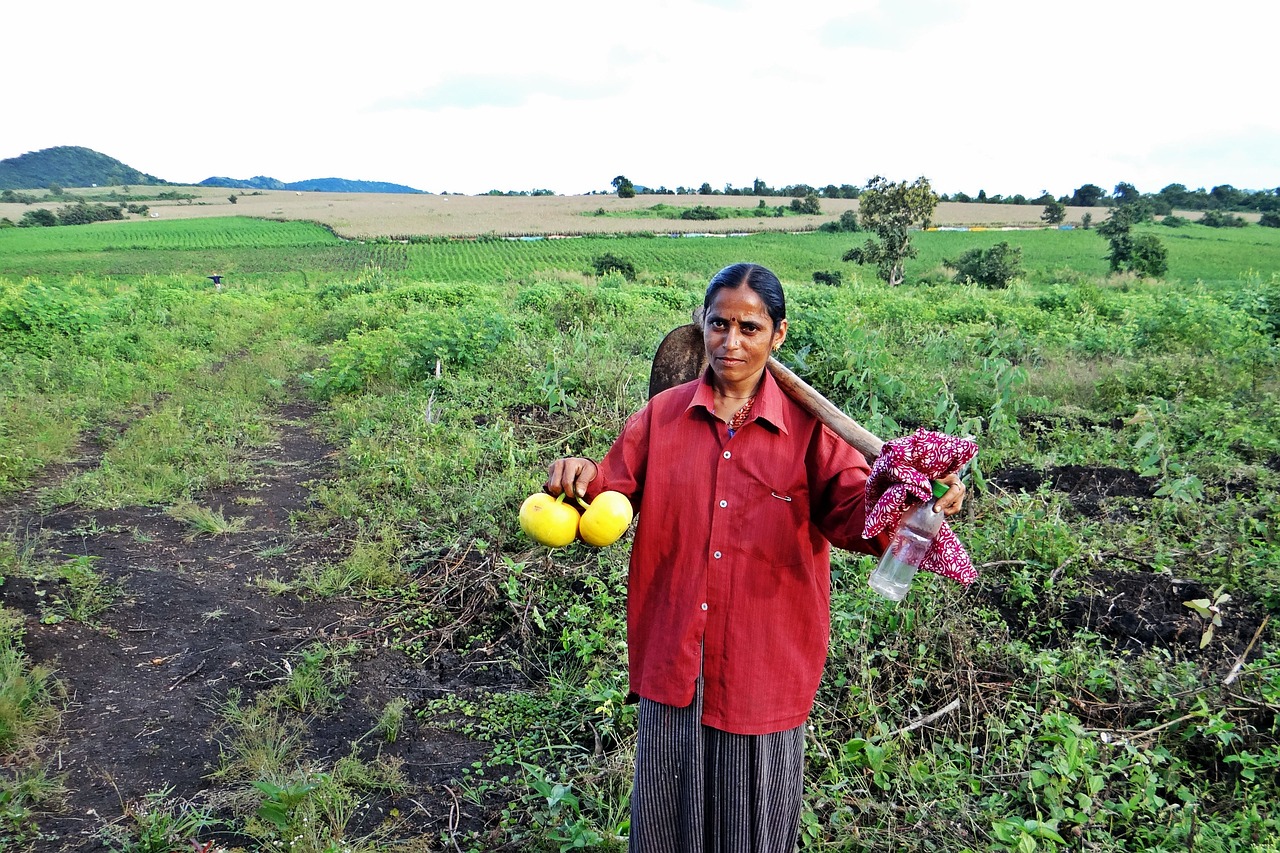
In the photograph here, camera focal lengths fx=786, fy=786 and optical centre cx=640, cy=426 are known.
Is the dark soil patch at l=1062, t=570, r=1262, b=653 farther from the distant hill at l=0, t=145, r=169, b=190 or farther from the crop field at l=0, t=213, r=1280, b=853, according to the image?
the distant hill at l=0, t=145, r=169, b=190

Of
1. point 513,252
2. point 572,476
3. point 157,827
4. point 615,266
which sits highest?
point 572,476

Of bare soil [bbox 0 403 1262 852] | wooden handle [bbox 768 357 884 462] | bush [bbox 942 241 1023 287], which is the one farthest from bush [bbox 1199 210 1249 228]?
wooden handle [bbox 768 357 884 462]

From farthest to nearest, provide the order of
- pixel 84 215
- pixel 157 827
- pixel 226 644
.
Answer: pixel 84 215, pixel 226 644, pixel 157 827

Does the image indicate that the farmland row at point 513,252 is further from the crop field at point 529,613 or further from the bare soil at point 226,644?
the bare soil at point 226,644

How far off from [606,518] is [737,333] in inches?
18.9

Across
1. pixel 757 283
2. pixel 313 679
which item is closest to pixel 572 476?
pixel 757 283

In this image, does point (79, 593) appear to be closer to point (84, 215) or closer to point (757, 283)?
point (757, 283)

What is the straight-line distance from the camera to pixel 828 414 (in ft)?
5.70

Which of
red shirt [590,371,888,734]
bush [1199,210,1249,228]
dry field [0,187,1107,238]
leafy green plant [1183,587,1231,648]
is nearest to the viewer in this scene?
red shirt [590,371,888,734]

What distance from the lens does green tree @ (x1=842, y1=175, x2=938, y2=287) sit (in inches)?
930

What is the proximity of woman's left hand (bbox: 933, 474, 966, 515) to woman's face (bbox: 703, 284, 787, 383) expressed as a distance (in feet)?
1.42

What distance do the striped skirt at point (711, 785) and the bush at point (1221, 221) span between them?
5332 cm

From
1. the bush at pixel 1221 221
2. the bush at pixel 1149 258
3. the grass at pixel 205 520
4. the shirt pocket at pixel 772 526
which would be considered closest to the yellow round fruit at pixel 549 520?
the shirt pocket at pixel 772 526

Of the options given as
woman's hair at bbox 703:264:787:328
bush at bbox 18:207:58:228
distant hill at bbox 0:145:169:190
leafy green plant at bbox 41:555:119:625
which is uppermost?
distant hill at bbox 0:145:169:190
